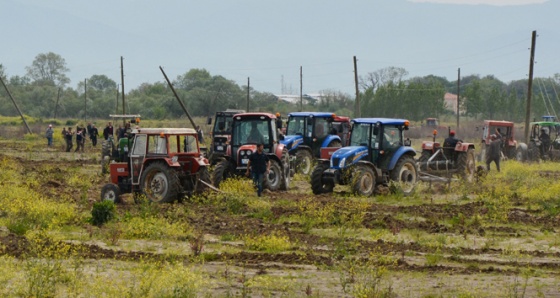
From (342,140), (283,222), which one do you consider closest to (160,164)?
(283,222)

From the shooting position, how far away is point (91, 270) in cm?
1366

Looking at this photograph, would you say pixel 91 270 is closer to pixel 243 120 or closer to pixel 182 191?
pixel 182 191

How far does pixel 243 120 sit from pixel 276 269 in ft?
38.8

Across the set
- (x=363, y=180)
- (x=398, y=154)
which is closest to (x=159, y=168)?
(x=363, y=180)

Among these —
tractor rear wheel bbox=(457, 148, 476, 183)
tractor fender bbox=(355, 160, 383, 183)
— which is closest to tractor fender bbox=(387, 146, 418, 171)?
tractor fender bbox=(355, 160, 383, 183)

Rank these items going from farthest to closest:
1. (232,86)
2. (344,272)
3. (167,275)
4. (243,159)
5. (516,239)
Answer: (232,86), (243,159), (516,239), (344,272), (167,275)

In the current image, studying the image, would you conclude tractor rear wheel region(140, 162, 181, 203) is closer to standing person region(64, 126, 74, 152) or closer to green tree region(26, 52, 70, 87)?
standing person region(64, 126, 74, 152)

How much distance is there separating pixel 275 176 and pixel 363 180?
2.59 metres

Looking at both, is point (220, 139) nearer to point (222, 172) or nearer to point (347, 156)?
point (222, 172)

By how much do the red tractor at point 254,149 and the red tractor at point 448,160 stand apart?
431 centimetres

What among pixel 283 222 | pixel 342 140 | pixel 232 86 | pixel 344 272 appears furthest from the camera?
pixel 232 86

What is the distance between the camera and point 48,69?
7352 inches

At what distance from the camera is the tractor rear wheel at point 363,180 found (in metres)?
23.3

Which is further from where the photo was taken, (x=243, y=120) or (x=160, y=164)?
(x=243, y=120)
